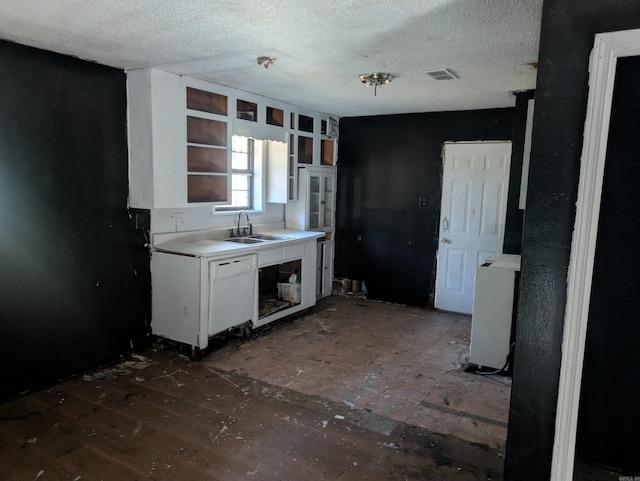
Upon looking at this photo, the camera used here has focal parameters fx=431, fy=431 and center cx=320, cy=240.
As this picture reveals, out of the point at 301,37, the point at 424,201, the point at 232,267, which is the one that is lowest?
the point at 232,267

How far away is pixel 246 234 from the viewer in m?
4.78

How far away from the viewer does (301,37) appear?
101 inches

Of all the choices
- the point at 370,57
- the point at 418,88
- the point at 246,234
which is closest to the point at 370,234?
the point at 246,234

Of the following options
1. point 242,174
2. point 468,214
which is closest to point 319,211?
point 242,174

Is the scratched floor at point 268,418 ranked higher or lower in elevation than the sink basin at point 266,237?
lower

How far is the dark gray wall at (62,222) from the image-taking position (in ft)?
9.42

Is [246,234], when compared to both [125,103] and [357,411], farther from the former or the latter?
[357,411]

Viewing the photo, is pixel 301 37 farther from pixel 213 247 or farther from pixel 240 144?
pixel 240 144

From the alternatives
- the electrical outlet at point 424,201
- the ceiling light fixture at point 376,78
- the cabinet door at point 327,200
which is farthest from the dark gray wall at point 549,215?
the cabinet door at point 327,200

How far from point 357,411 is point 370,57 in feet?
7.90

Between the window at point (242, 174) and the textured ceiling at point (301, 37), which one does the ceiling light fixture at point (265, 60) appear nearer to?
the textured ceiling at point (301, 37)

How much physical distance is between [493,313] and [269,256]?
2143mm

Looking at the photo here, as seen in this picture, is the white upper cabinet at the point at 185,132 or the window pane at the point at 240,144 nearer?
the white upper cabinet at the point at 185,132

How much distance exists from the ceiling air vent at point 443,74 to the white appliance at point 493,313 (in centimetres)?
155
